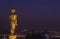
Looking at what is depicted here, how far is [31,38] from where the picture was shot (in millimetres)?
10250

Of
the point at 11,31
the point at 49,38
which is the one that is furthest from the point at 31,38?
the point at 11,31

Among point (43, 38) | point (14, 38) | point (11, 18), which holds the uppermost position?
point (11, 18)

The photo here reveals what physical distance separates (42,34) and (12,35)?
3.65 meters

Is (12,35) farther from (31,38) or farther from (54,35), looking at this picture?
(54,35)

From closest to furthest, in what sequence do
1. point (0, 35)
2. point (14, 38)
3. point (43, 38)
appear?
point (14, 38)
point (0, 35)
point (43, 38)

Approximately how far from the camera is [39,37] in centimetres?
1041

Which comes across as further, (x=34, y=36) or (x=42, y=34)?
(x=42, y=34)

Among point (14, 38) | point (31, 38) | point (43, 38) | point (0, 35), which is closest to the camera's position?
point (14, 38)

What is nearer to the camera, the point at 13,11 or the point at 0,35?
the point at 13,11

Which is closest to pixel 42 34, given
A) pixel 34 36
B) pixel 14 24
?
pixel 34 36

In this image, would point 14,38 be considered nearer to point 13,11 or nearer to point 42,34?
point 13,11

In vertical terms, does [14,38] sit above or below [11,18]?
below

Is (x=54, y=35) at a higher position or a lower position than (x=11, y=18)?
lower

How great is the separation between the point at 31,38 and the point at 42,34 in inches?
24.6
